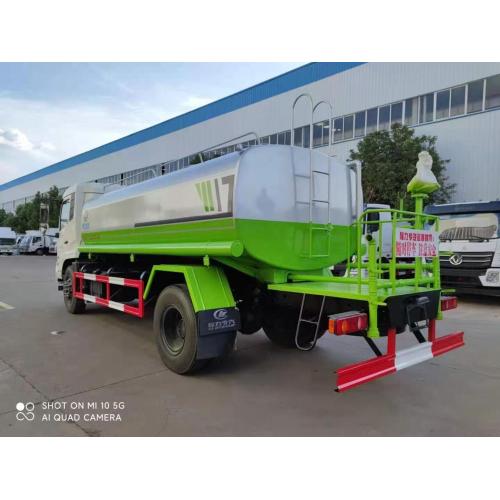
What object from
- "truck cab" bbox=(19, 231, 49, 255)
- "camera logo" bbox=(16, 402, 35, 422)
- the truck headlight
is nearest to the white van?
the truck headlight

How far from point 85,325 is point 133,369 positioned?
2930mm

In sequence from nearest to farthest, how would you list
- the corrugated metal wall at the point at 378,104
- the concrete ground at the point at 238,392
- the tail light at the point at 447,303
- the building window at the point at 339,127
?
the concrete ground at the point at 238,392 < the tail light at the point at 447,303 < the corrugated metal wall at the point at 378,104 < the building window at the point at 339,127

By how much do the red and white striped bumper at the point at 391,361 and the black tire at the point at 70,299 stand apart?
21.2 ft

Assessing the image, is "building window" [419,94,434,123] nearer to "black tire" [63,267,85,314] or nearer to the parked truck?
"black tire" [63,267,85,314]

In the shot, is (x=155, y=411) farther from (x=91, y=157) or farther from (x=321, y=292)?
(x=91, y=157)

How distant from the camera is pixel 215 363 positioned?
5.06m

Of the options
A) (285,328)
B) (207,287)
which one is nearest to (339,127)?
(285,328)

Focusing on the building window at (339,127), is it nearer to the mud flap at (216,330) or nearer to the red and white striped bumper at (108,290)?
the red and white striped bumper at (108,290)

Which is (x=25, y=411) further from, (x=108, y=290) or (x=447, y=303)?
(x=447, y=303)

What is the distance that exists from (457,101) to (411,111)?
221cm

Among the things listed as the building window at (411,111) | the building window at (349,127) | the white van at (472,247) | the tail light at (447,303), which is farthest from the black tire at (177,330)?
the building window at (349,127)

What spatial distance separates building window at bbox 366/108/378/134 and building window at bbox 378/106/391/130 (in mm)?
238

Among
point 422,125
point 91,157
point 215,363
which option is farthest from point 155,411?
point 91,157

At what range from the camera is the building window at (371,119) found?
70.8 feet
